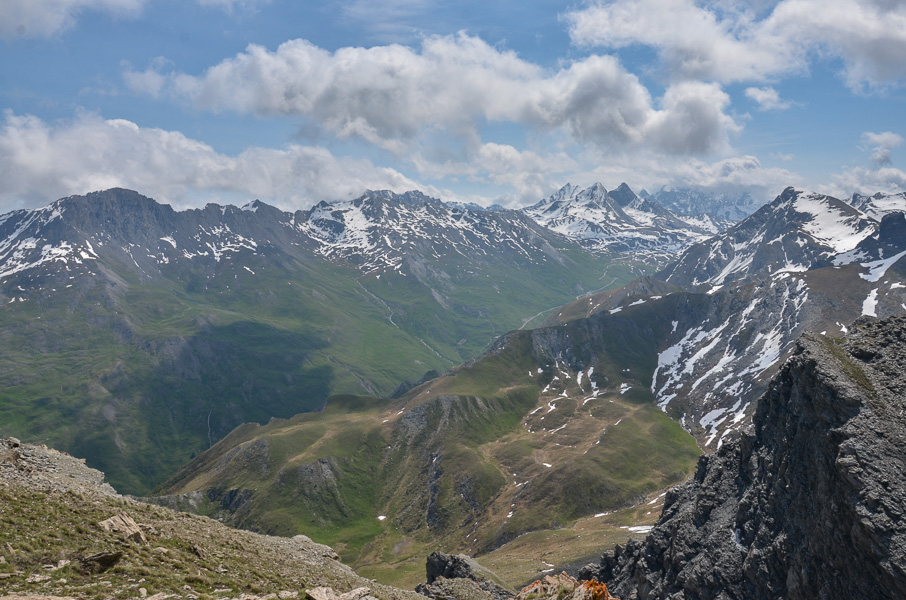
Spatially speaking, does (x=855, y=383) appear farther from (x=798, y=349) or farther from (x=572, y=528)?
(x=572, y=528)

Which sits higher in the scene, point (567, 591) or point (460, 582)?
point (567, 591)

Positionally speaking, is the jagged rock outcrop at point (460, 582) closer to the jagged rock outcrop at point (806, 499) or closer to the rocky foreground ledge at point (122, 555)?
the jagged rock outcrop at point (806, 499)

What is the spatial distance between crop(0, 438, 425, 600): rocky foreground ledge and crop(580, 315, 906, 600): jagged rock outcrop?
44204mm

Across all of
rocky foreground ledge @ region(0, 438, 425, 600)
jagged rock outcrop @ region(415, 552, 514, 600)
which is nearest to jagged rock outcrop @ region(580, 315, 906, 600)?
jagged rock outcrop @ region(415, 552, 514, 600)

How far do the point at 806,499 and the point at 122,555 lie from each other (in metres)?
68.1

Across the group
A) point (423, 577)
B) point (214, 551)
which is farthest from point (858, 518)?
point (423, 577)

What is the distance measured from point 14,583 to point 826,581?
226ft

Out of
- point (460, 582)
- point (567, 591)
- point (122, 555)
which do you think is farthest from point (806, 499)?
point (122, 555)

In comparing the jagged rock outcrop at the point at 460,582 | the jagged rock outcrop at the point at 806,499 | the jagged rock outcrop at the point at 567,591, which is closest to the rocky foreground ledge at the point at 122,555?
the jagged rock outcrop at the point at 567,591

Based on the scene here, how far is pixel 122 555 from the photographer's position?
33.5 meters

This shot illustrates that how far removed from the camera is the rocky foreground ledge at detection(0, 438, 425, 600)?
2998 cm

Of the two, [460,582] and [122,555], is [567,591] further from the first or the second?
[460,582]

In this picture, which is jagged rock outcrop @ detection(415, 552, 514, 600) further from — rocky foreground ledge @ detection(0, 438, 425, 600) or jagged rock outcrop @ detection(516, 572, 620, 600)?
jagged rock outcrop @ detection(516, 572, 620, 600)

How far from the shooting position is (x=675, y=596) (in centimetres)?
7006
